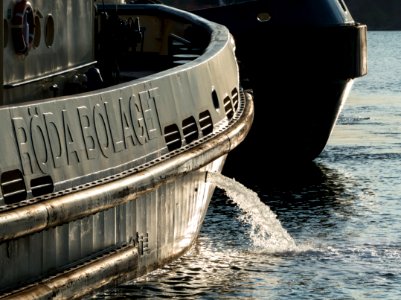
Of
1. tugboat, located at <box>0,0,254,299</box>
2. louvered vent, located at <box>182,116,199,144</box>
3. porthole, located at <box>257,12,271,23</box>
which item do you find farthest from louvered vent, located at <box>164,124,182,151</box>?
porthole, located at <box>257,12,271,23</box>

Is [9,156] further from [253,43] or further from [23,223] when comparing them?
[253,43]

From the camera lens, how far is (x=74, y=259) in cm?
1116

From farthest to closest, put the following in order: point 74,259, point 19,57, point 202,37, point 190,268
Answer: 1. point 202,37
2. point 190,268
3. point 19,57
4. point 74,259

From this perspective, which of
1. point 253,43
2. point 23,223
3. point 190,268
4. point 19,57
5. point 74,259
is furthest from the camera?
point 253,43

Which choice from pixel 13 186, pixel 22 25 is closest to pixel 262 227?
pixel 22 25

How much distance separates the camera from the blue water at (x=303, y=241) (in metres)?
14.4

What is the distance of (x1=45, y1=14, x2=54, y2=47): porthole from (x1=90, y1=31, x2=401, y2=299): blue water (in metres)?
2.48

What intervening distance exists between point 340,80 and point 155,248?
40.8 feet

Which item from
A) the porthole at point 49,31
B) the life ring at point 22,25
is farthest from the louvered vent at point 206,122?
the life ring at point 22,25

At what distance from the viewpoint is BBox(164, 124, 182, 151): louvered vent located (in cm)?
1338

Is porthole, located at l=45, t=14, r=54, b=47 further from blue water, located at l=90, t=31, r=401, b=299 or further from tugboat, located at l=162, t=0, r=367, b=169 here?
tugboat, located at l=162, t=0, r=367, b=169

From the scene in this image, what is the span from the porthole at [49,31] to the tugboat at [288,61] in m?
10.7

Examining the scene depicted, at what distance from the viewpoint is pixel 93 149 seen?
1154cm

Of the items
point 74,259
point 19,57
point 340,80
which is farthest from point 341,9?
point 74,259
